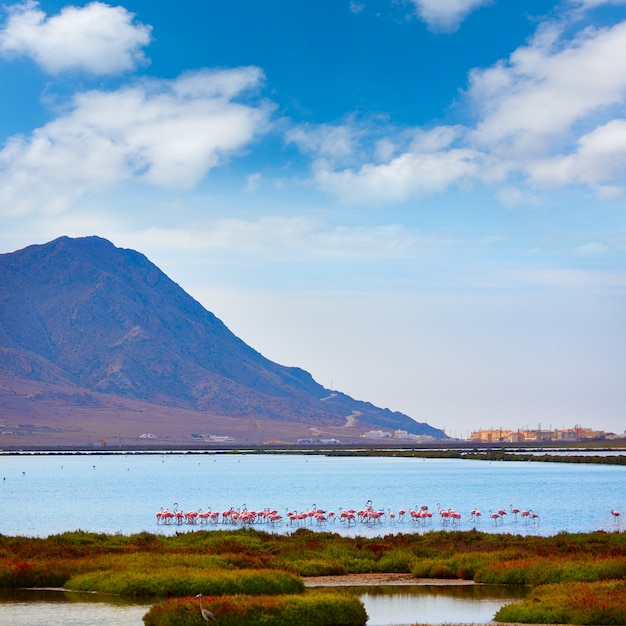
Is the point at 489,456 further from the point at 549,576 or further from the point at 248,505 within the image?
the point at 549,576

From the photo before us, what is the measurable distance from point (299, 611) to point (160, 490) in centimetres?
6644

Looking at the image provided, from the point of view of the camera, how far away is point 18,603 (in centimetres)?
2848

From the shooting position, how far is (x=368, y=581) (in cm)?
3288

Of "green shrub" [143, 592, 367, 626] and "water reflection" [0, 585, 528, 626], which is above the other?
"green shrub" [143, 592, 367, 626]

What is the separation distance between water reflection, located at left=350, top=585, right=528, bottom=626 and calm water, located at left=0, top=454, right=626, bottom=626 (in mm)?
29

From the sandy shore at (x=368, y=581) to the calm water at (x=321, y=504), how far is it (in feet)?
4.32

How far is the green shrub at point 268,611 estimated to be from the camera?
2391 centimetres

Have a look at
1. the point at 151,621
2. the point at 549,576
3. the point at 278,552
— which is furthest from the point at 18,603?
the point at 549,576

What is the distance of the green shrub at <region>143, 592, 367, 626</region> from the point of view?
23.9 meters

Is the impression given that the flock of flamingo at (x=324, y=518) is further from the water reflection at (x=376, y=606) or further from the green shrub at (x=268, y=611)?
the green shrub at (x=268, y=611)

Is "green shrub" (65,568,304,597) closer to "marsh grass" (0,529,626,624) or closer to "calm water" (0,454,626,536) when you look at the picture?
"marsh grass" (0,529,626,624)

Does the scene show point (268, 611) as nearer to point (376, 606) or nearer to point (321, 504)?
point (376, 606)

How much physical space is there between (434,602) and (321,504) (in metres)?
42.8

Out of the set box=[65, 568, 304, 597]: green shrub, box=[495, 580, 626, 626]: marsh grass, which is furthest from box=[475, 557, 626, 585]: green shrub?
box=[65, 568, 304, 597]: green shrub
